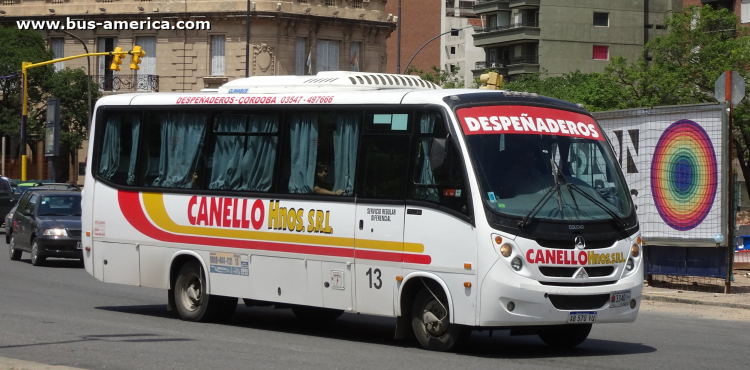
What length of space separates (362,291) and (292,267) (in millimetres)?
1132

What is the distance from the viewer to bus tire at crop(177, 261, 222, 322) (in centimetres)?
1437

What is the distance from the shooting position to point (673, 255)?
65.5 ft

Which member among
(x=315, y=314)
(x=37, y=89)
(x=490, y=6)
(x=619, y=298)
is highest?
(x=490, y=6)

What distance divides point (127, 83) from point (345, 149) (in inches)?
1961

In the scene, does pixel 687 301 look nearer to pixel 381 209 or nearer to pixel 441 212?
pixel 381 209

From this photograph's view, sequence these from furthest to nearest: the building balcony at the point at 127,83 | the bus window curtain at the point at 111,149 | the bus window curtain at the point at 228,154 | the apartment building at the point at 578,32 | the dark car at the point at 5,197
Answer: the apartment building at the point at 578,32
the building balcony at the point at 127,83
the dark car at the point at 5,197
the bus window curtain at the point at 111,149
the bus window curtain at the point at 228,154

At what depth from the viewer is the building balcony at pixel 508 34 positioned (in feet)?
293

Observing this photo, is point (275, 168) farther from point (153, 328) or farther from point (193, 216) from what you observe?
point (153, 328)

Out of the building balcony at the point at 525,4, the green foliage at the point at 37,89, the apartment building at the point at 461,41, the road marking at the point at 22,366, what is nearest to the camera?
the road marking at the point at 22,366

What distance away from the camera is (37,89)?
60844 mm

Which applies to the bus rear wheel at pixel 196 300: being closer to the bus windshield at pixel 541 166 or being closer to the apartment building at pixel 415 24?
the bus windshield at pixel 541 166

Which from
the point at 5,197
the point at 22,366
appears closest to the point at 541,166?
the point at 22,366

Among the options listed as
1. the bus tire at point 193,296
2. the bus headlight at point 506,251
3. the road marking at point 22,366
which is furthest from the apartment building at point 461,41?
the road marking at point 22,366

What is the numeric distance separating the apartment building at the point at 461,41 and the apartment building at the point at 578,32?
18.3 metres
